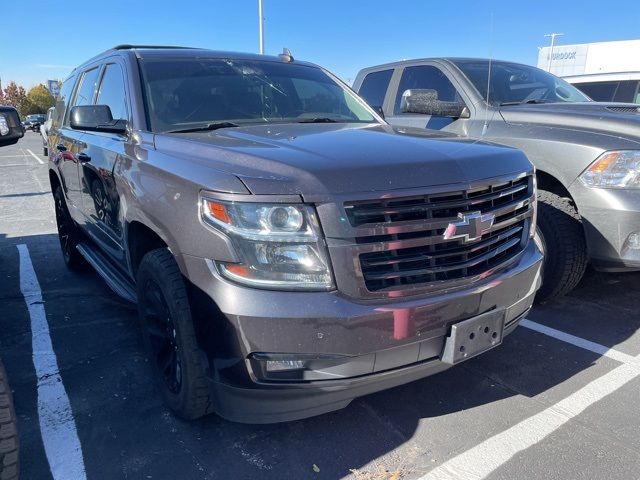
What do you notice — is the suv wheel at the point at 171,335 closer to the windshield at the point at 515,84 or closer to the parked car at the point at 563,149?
the parked car at the point at 563,149

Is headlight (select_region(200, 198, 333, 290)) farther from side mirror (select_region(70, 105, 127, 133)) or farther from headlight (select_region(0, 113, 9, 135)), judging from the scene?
headlight (select_region(0, 113, 9, 135))

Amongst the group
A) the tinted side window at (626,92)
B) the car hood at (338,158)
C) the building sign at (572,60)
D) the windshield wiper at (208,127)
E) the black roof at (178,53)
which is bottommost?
the car hood at (338,158)

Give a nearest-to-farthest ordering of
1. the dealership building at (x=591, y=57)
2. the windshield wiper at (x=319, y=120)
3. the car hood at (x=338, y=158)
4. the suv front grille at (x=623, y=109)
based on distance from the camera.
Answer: the car hood at (x=338, y=158) → the windshield wiper at (x=319, y=120) → the suv front grille at (x=623, y=109) → the dealership building at (x=591, y=57)

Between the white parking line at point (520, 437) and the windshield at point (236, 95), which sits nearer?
the white parking line at point (520, 437)

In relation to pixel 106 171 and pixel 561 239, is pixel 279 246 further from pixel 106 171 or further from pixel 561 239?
pixel 561 239

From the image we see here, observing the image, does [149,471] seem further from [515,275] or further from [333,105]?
[333,105]

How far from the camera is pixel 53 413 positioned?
104 inches

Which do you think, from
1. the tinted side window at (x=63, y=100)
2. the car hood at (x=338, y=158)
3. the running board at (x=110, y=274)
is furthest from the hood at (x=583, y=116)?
the tinted side window at (x=63, y=100)

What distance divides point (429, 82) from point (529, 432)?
372cm

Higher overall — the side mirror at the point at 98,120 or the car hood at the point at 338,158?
the side mirror at the point at 98,120

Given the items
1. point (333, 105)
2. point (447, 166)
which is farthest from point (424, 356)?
point (333, 105)

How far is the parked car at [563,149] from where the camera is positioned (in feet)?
10.9

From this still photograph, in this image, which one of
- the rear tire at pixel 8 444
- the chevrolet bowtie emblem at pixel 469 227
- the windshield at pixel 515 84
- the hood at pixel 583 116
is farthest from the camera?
the windshield at pixel 515 84

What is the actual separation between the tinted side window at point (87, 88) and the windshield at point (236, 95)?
1.12 m
